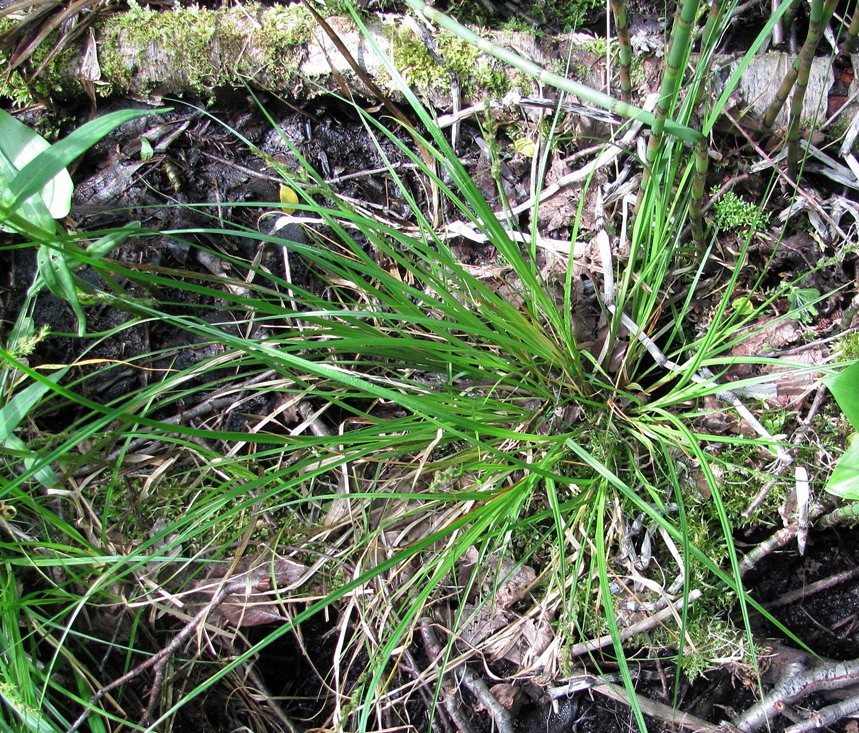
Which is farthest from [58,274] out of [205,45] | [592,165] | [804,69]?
[804,69]

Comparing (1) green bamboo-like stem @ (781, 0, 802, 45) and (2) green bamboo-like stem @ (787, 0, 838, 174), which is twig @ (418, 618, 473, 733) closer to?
(2) green bamboo-like stem @ (787, 0, 838, 174)

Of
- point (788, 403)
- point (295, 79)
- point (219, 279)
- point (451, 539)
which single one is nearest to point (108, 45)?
point (295, 79)

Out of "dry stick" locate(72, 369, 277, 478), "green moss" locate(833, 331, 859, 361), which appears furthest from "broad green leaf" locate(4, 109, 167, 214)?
"green moss" locate(833, 331, 859, 361)

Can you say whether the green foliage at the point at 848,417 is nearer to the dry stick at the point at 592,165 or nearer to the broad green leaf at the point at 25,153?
the dry stick at the point at 592,165

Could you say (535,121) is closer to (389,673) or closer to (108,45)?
(108,45)

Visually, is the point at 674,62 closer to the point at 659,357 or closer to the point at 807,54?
the point at 807,54

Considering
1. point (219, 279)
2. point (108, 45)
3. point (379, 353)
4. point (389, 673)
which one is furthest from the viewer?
point (108, 45)
